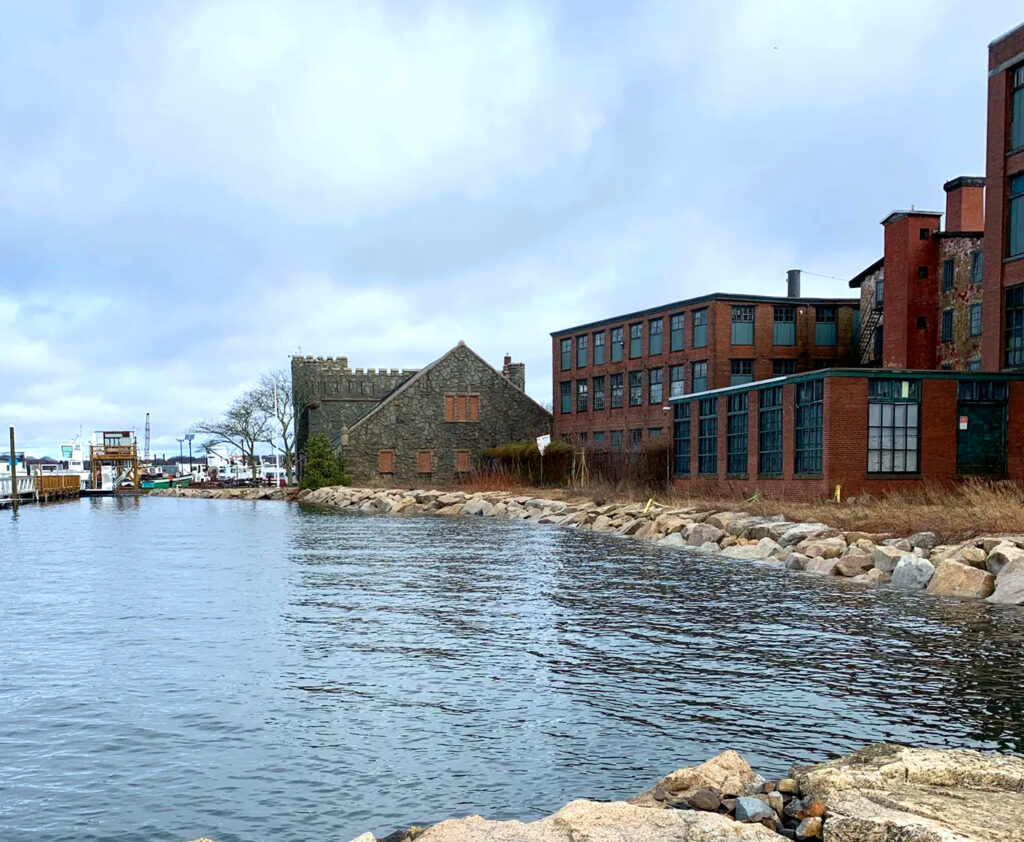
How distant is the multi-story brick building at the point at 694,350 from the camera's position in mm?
51688

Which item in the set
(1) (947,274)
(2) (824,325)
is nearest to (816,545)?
(1) (947,274)

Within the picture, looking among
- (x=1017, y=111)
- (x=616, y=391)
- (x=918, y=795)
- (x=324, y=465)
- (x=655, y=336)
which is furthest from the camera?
(x=324, y=465)

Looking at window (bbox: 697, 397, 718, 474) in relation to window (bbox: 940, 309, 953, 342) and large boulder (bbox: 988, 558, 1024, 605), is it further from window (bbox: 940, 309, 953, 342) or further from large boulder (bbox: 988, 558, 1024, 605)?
large boulder (bbox: 988, 558, 1024, 605)

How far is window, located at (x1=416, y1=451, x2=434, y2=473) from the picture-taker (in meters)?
61.9

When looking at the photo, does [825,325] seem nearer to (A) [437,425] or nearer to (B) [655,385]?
(B) [655,385]

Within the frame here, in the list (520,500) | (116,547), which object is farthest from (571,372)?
(116,547)

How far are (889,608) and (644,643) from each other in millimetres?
4908

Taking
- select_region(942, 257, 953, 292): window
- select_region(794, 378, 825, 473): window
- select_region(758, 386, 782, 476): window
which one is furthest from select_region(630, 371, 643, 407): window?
select_region(794, 378, 825, 473): window

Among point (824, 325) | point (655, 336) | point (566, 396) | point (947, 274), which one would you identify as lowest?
point (566, 396)

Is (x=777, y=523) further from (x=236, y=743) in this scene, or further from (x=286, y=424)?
(x=286, y=424)

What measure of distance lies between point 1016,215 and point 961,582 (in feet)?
72.8

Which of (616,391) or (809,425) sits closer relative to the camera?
(809,425)

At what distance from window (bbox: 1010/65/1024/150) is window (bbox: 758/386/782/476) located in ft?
38.9

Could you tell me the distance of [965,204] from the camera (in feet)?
160
